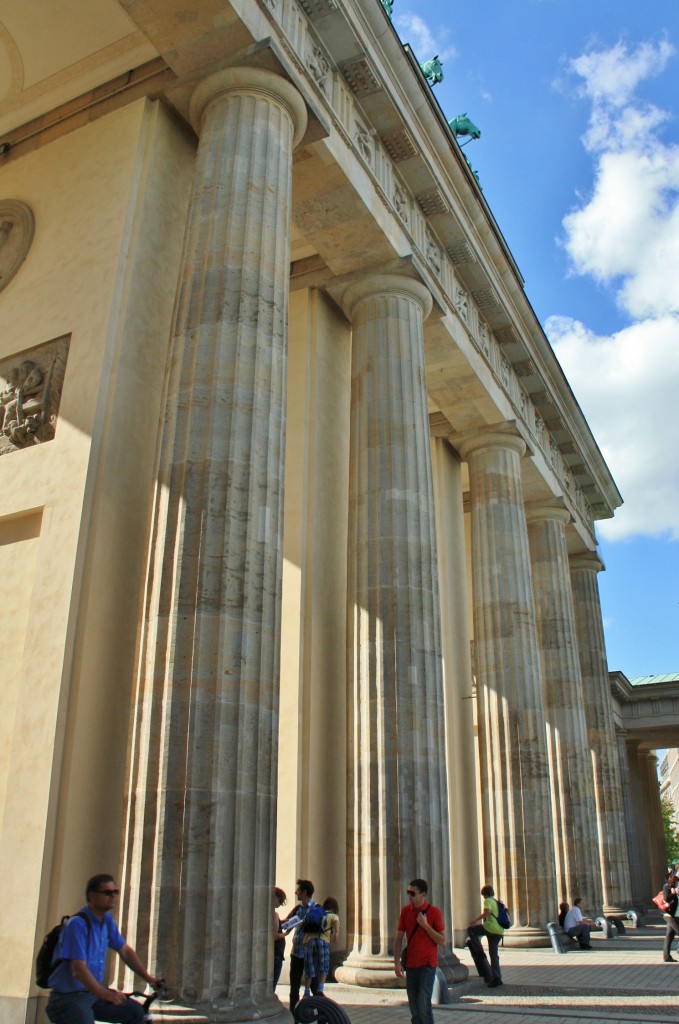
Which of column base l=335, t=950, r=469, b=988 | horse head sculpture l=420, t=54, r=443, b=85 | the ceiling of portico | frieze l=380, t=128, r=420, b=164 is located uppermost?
horse head sculpture l=420, t=54, r=443, b=85

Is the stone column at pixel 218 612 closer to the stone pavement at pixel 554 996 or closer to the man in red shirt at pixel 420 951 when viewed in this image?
the man in red shirt at pixel 420 951

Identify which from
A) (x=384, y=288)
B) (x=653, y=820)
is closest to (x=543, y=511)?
(x=384, y=288)

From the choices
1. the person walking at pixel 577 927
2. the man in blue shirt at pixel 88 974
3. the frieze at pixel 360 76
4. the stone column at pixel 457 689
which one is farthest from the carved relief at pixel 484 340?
the man in blue shirt at pixel 88 974

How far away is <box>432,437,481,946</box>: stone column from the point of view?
1894 cm

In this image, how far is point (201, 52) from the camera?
480 inches

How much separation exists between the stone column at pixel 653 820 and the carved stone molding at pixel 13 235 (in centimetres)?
4255

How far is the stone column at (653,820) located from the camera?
45.0 m

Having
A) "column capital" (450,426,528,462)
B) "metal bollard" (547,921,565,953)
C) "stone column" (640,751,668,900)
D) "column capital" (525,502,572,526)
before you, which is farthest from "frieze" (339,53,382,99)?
"stone column" (640,751,668,900)

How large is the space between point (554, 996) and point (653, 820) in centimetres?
3975

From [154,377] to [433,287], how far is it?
7.72 m

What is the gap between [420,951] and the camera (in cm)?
778

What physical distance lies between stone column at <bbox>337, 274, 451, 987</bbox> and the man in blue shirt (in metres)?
7.35

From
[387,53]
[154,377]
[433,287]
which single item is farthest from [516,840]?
[387,53]

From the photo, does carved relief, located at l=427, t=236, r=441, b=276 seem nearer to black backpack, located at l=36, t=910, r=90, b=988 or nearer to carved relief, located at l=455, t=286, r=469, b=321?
carved relief, located at l=455, t=286, r=469, b=321
